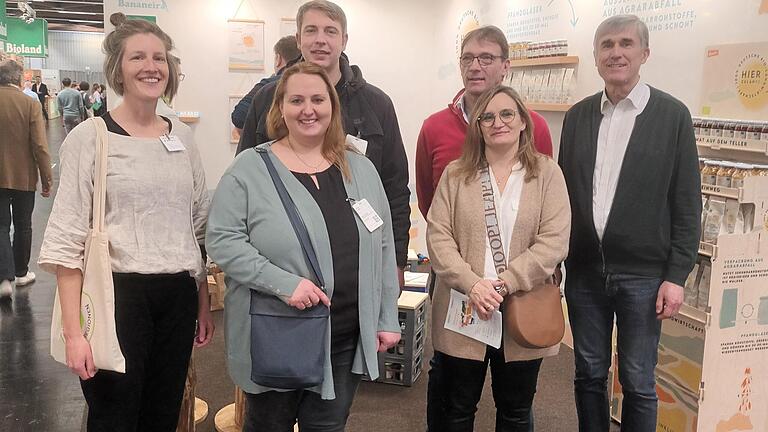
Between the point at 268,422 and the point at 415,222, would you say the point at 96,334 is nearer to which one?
the point at 268,422

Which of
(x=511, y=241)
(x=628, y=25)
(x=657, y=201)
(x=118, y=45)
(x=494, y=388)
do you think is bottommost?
(x=494, y=388)

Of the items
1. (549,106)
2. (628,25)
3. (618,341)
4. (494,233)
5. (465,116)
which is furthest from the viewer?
(549,106)

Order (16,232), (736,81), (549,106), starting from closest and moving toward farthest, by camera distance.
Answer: (736,81), (549,106), (16,232)

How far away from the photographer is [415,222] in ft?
17.5

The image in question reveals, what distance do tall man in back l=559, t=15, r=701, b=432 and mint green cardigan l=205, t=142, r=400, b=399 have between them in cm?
82

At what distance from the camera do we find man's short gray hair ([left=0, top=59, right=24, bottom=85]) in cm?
454

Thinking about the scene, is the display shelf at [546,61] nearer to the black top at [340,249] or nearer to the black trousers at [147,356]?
the black top at [340,249]

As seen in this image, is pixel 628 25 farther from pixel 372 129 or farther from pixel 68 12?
pixel 68 12

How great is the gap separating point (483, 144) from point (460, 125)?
0.96 ft

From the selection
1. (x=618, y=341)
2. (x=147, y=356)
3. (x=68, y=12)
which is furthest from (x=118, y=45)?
(x=68, y=12)

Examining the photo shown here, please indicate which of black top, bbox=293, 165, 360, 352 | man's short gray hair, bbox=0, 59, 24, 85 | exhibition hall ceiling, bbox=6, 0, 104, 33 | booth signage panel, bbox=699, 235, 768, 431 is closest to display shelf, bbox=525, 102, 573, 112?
booth signage panel, bbox=699, 235, 768, 431

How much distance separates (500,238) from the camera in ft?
6.30

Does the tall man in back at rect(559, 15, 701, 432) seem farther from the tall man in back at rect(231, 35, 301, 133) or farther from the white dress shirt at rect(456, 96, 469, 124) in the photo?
the tall man in back at rect(231, 35, 301, 133)

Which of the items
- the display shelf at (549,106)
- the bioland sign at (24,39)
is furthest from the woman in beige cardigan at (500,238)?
the bioland sign at (24,39)
